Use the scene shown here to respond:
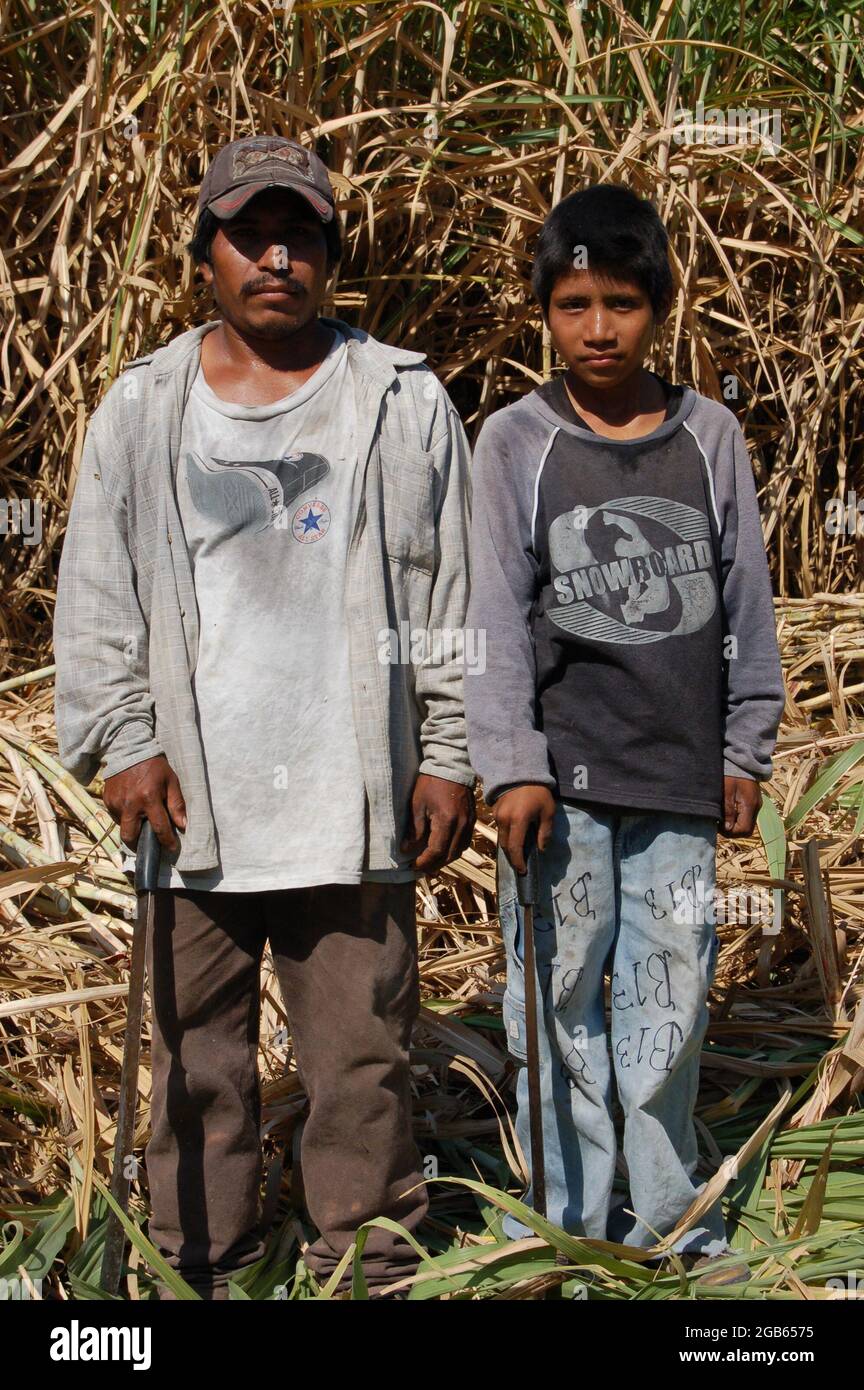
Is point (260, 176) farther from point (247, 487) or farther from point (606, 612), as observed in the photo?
point (606, 612)

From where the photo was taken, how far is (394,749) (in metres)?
2.29

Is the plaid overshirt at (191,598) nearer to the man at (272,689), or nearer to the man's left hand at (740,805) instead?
the man at (272,689)

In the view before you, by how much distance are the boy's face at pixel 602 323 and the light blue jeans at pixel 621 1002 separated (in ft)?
2.16

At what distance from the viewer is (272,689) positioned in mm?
2250

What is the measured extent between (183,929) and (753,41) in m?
2.84

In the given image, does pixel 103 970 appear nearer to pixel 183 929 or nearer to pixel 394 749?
pixel 183 929

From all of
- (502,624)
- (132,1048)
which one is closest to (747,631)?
(502,624)

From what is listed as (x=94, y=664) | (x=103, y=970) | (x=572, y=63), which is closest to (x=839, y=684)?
(x=572, y=63)

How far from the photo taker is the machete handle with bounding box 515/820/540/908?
221cm

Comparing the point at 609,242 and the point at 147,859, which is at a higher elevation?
the point at 609,242

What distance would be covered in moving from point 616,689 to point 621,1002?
1.59 feet

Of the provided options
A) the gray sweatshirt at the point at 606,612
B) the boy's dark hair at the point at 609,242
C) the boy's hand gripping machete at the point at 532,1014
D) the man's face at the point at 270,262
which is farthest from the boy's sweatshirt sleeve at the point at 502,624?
the man's face at the point at 270,262

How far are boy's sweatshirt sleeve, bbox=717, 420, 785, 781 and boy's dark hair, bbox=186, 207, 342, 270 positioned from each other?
2.23ft

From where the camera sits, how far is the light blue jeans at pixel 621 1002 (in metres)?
2.28
